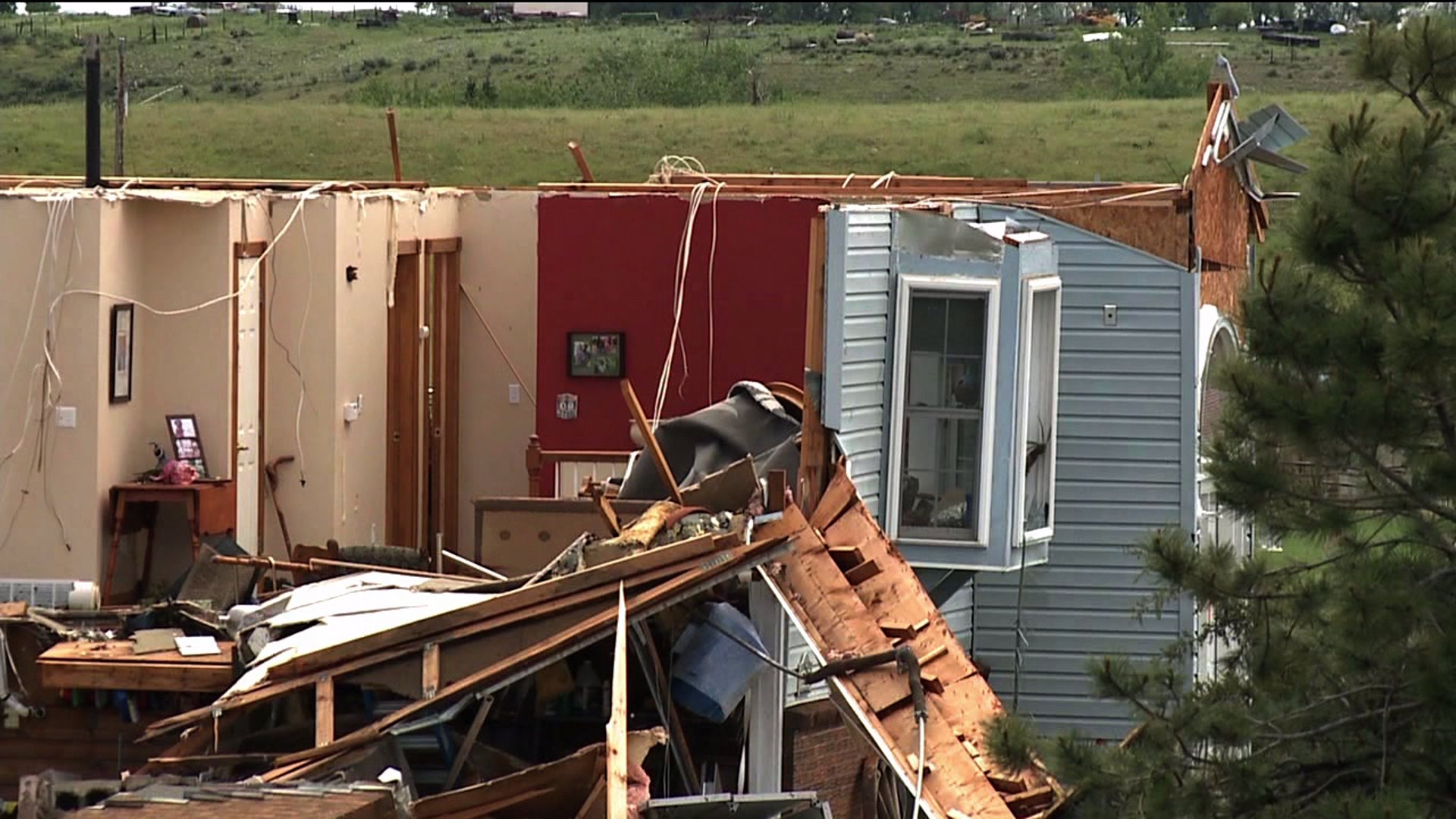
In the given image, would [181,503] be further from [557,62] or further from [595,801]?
[557,62]

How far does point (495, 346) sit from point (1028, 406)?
197 inches

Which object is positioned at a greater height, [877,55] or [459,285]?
[877,55]

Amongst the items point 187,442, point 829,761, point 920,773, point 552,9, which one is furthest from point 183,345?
→ point 552,9

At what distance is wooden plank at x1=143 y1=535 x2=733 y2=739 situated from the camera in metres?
11.9

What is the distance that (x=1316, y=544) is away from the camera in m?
9.66

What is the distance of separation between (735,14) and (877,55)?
1081 cm

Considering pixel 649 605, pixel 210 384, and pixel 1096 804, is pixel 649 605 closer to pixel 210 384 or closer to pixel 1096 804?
pixel 1096 804

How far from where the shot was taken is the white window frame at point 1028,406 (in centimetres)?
1409

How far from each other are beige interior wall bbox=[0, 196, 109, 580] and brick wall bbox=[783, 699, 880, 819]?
13.5 feet

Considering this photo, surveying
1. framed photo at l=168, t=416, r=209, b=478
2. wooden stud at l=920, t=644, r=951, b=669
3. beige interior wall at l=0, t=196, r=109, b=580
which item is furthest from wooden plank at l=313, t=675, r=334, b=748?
framed photo at l=168, t=416, r=209, b=478

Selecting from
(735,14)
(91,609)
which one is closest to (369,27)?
(735,14)

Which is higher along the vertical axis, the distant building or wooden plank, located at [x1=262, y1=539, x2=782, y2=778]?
the distant building

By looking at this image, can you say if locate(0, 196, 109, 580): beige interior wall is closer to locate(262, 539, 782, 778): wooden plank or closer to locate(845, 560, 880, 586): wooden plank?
locate(262, 539, 782, 778): wooden plank

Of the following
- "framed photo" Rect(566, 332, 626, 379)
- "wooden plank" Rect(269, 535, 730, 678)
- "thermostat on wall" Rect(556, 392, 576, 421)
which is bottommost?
"wooden plank" Rect(269, 535, 730, 678)
